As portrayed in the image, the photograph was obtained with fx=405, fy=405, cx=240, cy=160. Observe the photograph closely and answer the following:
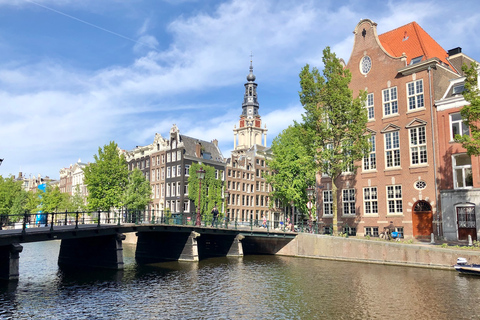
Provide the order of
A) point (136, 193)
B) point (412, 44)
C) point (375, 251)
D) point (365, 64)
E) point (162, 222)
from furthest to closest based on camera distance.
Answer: point (136, 193)
point (365, 64)
point (412, 44)
point (162, 222)
point (375, 251)

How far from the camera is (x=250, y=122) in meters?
124

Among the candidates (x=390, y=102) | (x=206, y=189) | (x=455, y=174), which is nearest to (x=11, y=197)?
(x=206, y=189)

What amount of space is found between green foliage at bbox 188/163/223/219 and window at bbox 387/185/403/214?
106ft

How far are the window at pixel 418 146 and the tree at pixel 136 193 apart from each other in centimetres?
4131

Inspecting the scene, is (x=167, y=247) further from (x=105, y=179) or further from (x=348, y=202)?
(x=105, y=179)

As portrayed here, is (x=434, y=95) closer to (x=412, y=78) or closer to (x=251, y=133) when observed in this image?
(x=412, y=78)

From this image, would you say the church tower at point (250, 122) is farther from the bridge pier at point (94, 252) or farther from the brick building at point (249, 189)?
the bridge pier at point (94, 252)

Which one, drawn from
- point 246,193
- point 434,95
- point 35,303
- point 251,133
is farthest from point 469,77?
point 251,133

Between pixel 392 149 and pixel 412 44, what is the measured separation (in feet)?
36.9

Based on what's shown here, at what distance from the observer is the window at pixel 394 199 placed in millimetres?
38656

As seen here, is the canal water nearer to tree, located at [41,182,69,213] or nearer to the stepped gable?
the stepped gable

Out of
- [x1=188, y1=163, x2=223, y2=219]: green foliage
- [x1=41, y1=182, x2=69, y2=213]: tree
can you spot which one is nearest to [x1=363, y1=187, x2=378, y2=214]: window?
[x1=188, y1=163, x2=223, y2=219]: green foliage

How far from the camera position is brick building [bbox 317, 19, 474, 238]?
36781 mm

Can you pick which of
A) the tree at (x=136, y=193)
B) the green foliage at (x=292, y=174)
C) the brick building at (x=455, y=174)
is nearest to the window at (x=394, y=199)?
the brick building at (x=455, y=174)
